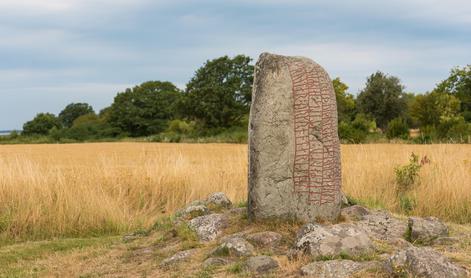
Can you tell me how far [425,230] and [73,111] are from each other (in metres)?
88.1

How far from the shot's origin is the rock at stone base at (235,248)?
261 inches

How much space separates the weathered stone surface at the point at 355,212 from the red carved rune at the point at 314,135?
0.61m

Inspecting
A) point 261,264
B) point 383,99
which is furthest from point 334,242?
point 383,99

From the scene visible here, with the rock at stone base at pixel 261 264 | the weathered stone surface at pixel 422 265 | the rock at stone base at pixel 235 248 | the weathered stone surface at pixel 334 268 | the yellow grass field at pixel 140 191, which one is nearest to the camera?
the weathered stone surface at pixel 422 265

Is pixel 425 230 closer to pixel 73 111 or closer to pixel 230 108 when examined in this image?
pixel 230 108

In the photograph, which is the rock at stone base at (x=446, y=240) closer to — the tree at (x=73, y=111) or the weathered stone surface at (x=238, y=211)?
the weathered stone surface at (x=238, y=211)

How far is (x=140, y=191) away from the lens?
1199 cm

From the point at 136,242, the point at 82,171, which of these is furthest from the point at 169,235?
the point at 82,171

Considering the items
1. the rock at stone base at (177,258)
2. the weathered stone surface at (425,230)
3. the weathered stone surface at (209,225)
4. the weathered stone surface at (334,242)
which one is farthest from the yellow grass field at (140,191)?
the weathered stone surface at (334,242)

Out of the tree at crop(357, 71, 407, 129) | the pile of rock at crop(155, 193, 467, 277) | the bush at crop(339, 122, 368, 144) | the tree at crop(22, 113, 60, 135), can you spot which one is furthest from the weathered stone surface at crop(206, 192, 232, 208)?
the tree at crop(22, 113, 60, 135)

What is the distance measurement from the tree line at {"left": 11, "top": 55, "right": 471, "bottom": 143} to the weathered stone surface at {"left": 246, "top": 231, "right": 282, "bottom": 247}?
27.4 meters

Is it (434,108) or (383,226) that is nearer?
(383,226)

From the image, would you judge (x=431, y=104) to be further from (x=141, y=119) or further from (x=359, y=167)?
(x=359, y=167)

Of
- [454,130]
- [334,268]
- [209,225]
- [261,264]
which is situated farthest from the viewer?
[454,130]
